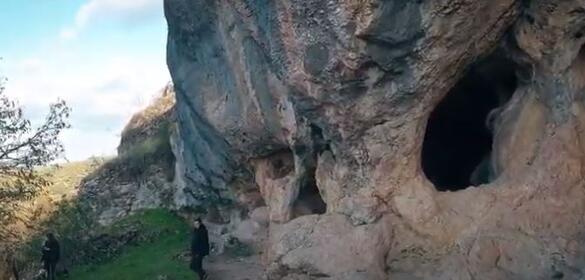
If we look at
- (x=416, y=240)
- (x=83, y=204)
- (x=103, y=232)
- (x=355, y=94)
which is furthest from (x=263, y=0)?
(x=83, y=204)

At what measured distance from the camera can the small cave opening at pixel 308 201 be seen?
16020 millimetres

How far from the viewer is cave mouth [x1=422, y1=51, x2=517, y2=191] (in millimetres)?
14602

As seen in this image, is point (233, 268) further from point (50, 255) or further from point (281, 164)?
point (50, 255)

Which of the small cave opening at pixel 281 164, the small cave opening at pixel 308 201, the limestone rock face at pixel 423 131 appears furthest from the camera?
the small cave opening at pixel 281 164

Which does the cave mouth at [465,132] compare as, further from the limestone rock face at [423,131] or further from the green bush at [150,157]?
the green bush at [150,157]

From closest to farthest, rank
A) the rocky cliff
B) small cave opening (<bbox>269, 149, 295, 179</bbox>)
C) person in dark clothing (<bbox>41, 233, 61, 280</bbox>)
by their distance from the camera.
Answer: small cave opening (<bbox>269, 149, 295, 179</bbox>) < person in dark clothing (<bbox>41, 233, 61, 280</bbox>) < the rocky cliff

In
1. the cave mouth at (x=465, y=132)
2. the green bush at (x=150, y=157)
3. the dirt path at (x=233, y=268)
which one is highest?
the green bush at (x=150, y=157)

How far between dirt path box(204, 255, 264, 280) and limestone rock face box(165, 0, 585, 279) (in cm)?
382

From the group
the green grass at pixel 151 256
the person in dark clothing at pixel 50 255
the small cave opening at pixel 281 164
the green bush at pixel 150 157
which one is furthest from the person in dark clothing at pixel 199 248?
the green bush at pixel 150 157

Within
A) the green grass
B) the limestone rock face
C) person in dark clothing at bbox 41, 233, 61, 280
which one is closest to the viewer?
the limestone rock face

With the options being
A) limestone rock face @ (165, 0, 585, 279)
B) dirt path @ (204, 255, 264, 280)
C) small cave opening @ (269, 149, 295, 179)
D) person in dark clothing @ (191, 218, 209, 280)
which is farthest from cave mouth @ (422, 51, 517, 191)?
person in dark clothing @ (191, 218, 209, 280)

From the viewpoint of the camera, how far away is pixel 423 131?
13.1 m

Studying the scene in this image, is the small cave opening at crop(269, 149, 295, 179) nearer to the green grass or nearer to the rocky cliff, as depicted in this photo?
the green grass

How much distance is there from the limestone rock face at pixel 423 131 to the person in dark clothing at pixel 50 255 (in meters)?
6.97
